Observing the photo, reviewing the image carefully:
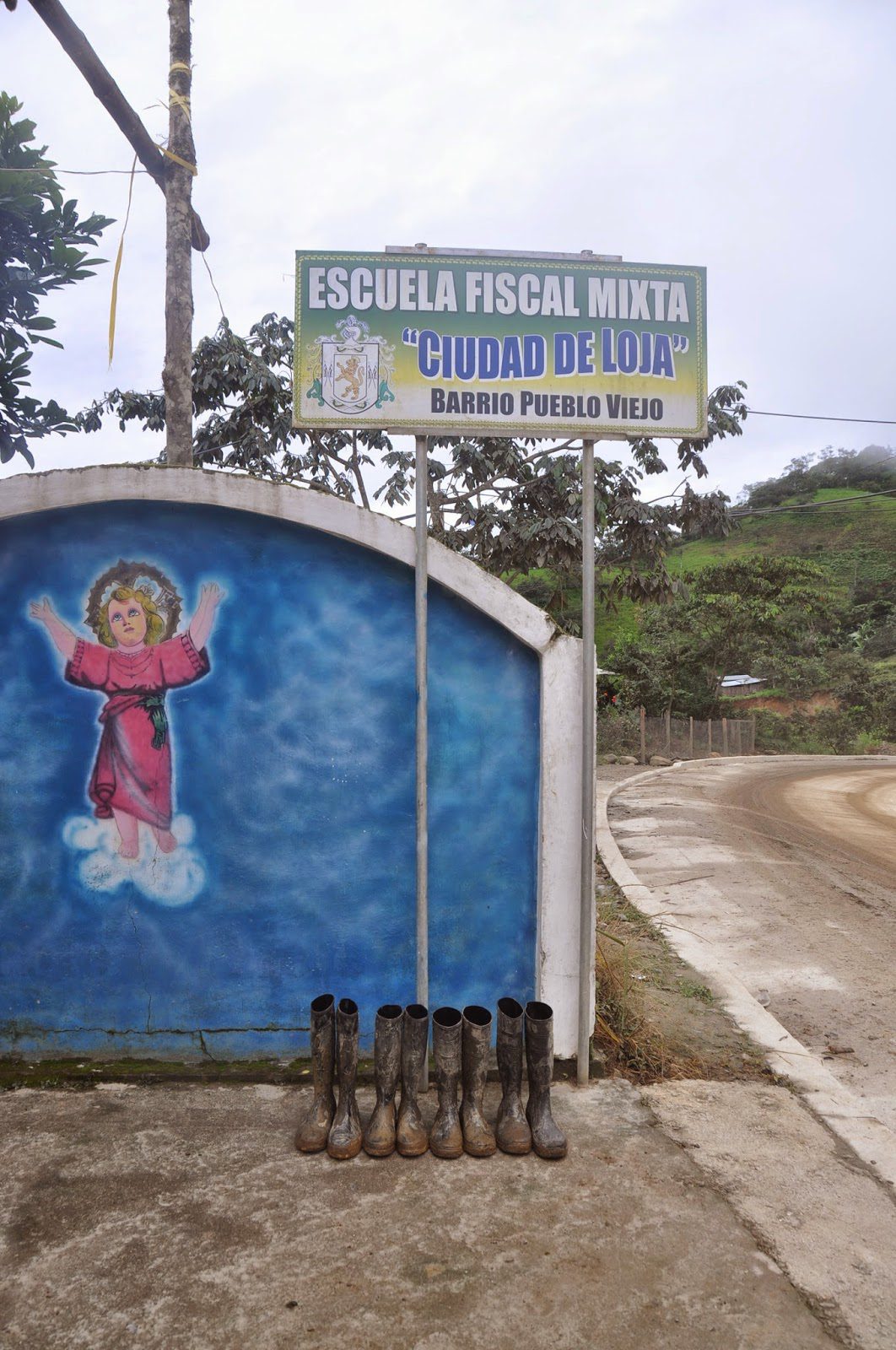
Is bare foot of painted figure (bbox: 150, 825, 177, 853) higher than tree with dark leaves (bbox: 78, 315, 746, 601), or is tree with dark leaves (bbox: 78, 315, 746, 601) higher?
tree with dark leaves (bbox: 78, 315, 746, 601)

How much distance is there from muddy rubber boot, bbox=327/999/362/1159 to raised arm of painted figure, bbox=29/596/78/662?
1976 mm

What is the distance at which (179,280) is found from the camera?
7676 millimetres

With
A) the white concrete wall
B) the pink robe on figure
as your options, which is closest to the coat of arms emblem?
the white concrete wall

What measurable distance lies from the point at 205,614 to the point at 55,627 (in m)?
0.67

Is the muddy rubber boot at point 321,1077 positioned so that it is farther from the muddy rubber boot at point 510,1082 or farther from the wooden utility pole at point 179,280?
the wooden utility pole at point 179,280

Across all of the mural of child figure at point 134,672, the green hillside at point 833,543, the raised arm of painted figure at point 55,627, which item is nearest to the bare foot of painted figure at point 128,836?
the mural of child figure at point 134,672

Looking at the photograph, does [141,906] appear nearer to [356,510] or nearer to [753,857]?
[356,510]

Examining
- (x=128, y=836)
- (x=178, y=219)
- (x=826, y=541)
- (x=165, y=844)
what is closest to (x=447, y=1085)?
(x=165, y=844)

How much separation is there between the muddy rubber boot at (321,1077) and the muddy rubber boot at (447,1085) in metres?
0.41

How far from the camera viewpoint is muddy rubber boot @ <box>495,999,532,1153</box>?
11.1 ft

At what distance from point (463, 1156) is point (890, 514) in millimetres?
85710

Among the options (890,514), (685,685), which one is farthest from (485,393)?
(890,514)

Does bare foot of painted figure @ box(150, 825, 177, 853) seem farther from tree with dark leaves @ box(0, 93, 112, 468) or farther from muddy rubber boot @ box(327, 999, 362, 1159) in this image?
tree with dark leaves @ box(0, 93, 112, 468)

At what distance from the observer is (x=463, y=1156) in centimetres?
338
